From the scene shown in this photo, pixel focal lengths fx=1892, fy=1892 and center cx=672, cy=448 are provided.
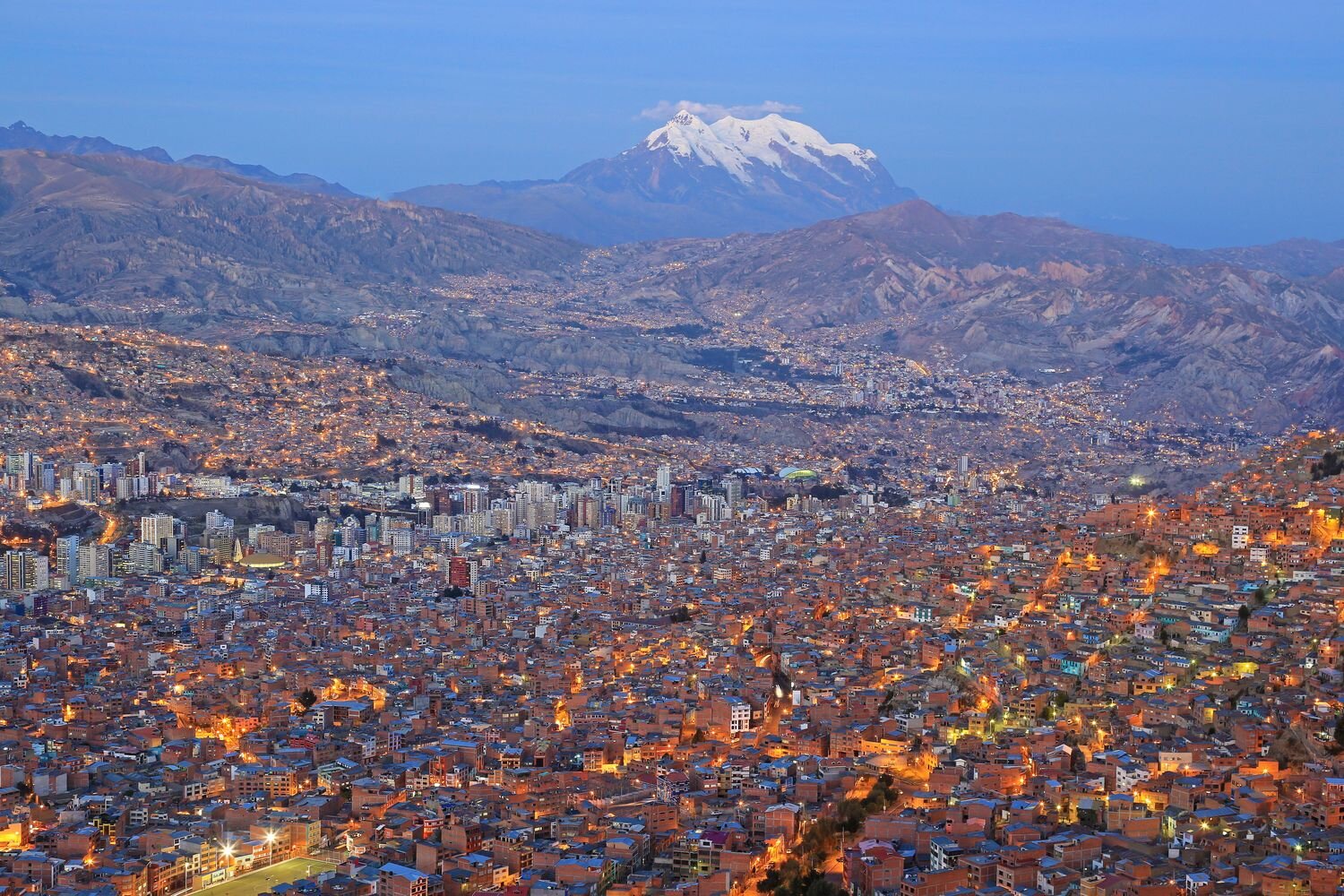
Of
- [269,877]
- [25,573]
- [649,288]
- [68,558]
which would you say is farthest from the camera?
[649,288]

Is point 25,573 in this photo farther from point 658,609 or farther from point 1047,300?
point 1047,300

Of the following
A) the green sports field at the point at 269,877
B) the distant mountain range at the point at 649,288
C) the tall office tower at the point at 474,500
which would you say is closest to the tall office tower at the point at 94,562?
the tall office tower at the point at 474,500

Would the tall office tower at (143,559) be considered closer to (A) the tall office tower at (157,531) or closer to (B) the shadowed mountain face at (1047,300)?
(A) the tall office tower at (157,531)

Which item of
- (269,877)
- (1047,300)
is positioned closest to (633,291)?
(1047,300)

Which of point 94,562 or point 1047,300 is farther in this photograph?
point 1047,300

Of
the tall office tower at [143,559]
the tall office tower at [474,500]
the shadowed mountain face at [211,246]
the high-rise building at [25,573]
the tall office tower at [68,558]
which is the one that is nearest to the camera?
the high-rise building at [25,573]

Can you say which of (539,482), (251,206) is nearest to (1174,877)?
(539,482)
